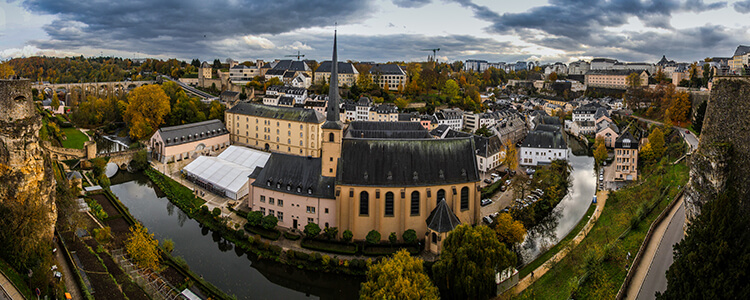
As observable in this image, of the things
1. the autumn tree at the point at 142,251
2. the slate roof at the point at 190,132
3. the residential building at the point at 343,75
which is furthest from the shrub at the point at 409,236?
the residential building at the point at 343,75

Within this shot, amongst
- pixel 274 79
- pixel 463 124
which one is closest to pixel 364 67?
pixel 274 79

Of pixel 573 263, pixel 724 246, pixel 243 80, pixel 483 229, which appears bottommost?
pixel 573 263

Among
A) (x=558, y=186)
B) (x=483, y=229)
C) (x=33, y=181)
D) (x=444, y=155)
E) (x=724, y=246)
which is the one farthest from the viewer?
(x=558, y=186)

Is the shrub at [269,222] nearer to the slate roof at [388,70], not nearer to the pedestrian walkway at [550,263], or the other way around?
the pedestrian walkway at [550,263]

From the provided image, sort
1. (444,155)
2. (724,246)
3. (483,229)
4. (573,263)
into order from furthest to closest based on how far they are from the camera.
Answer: (444,155) → (573,263) → (483,229) → (724,246)

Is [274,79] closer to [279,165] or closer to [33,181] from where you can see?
[279,165]

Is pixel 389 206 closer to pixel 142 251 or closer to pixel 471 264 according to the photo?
pixel 471 264

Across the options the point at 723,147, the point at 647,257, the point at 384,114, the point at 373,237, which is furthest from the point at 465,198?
the point at 384,114

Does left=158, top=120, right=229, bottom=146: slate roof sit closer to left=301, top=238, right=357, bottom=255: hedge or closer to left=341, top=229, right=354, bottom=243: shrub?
left=301, top=238, right=357, bottom=255: hedge
